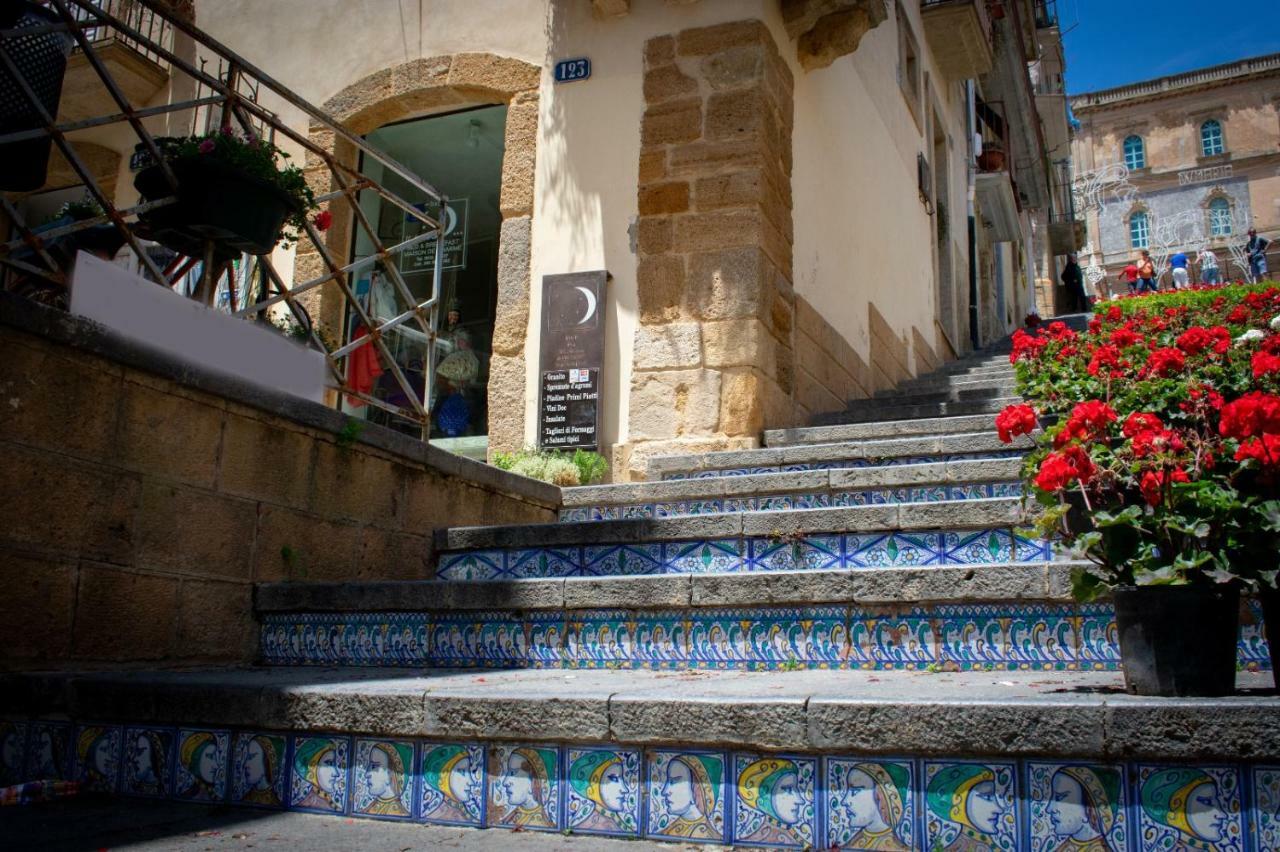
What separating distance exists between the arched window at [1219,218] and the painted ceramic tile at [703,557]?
51.6 metres

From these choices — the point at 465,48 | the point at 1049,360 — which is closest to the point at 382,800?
the point at 1049,360

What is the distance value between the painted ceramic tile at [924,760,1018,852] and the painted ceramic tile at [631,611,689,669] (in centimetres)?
132

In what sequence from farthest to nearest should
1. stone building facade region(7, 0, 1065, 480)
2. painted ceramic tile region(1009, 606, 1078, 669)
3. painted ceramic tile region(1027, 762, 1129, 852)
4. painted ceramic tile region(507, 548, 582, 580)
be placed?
stone building facade region(7, 0, 1065, 480)
painted ceramic tile region(507, 548, 582, 580)
painted ceramic tile region(1009, 606, 1078, 669)
painted ceramic tile region(1027, 762, 1129, 852)

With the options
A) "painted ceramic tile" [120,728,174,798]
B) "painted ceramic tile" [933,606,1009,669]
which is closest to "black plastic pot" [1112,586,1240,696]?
"painted ceramic tile" [933,606,1009,669]

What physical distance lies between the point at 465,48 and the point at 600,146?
1.60 m

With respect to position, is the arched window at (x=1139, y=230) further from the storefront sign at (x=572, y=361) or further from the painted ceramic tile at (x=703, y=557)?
the painted ceramic tile at (x=703, y=557)

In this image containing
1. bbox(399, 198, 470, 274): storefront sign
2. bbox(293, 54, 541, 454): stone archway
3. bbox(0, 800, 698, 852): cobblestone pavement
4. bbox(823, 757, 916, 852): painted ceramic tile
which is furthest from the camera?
bbox(399, 198, 470, 274): storefront sign

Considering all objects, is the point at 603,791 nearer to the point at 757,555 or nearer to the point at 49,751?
the point at 49,751

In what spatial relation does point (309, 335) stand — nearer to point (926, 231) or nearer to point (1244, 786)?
point (1244, 786)

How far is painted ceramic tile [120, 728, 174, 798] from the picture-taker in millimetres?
2869

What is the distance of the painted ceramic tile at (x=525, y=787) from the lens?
2428 mm

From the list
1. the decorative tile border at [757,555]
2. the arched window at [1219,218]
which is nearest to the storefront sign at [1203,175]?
the arched window at [1219,218]

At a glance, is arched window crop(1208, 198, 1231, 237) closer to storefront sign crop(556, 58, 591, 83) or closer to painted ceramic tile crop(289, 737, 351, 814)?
storefront sign crop(556, 58, 591, 83)

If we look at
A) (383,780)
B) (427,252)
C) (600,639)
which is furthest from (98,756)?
(427,252)
